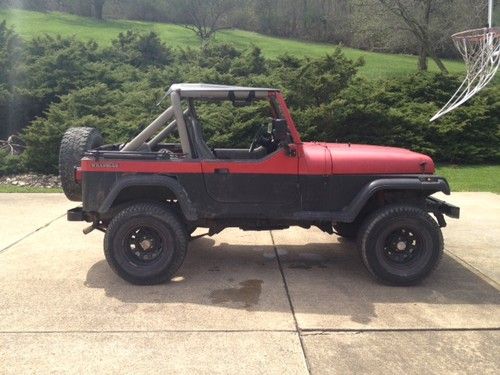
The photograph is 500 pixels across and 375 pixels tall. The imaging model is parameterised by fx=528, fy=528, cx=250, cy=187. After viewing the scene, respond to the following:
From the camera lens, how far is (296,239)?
6.68m

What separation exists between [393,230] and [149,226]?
234cm

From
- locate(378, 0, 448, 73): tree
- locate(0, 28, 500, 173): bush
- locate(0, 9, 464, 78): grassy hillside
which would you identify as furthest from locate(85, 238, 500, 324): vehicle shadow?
locate(0, 9, 464, 78): grassy hillside

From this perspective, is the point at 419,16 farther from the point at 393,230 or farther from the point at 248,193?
the point at 248,193

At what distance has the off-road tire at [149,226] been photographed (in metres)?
4.98

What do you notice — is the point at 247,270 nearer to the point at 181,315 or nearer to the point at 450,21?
the point at 181,315

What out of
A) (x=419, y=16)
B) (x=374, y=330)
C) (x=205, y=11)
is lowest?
(x=374, y=330)

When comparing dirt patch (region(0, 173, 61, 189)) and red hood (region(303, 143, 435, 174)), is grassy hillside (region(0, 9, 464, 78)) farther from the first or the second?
red hood (region(303, 143, 435, 174))

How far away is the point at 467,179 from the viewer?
1155 centimetres

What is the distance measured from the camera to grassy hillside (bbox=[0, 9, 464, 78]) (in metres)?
27.2

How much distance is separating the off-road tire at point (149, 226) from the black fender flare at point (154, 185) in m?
0.17

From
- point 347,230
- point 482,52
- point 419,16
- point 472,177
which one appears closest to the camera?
point 347,230

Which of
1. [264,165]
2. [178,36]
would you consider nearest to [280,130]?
[264,165]

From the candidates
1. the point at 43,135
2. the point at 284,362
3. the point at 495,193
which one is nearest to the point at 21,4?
the point at 43,135

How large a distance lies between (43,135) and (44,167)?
2.24 ft
